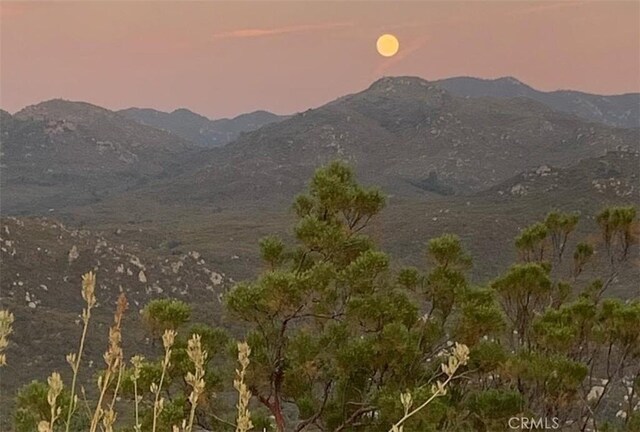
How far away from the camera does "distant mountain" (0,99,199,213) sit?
452 ft

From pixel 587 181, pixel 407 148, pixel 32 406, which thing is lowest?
pixel 587 181

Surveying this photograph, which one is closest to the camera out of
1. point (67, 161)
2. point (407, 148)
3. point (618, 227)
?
point (618, 227)

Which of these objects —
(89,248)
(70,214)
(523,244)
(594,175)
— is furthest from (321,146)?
(523,244)

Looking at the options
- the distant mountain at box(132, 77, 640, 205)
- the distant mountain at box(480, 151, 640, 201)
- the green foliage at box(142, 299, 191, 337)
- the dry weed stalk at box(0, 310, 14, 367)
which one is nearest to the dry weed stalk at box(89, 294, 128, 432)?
the dry weed stalk at box(0, 310, 14, 367)

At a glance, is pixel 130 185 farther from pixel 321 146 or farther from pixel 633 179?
pixel 633 179

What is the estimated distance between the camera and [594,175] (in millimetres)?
83438

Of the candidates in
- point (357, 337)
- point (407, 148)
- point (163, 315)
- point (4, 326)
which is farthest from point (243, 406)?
point (407, 148)

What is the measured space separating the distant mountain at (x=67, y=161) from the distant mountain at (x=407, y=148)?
1492 centimetres

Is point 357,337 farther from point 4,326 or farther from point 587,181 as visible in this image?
point 587,181

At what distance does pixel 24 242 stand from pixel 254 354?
48654 mm

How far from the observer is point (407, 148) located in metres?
154

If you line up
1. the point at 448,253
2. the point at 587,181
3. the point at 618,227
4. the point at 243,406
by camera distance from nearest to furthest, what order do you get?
1. the point at 243,406
2. the point at 448,253
3. the point at 618,227
4. the point at 587,181

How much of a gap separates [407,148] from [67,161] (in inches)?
3207

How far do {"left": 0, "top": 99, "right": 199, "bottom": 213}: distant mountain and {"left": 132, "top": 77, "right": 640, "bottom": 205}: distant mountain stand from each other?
14.9 metres
